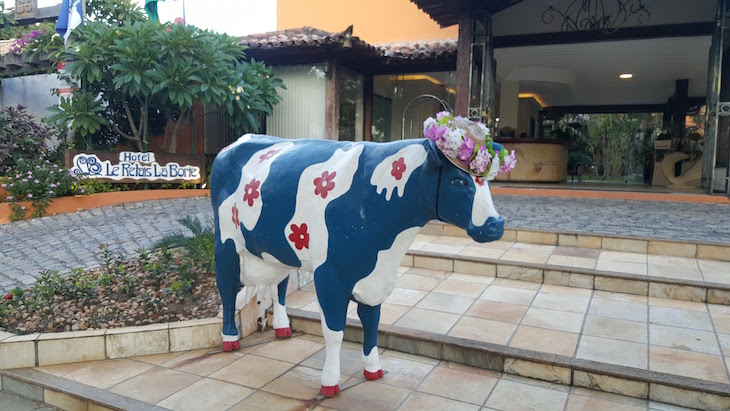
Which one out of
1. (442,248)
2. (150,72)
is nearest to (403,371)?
(442,248)

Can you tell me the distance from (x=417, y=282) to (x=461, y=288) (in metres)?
0.43

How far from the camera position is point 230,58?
30.4 ft

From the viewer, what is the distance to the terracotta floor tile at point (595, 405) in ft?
8.61

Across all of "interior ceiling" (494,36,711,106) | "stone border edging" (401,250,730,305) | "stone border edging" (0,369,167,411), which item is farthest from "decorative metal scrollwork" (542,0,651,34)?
"stone border edging" (0,369,167,411)

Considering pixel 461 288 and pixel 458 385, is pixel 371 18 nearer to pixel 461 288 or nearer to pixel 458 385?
pixel 461 288

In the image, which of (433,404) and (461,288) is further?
(461,288)

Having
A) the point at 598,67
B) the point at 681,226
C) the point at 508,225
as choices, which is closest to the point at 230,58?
the point at 508,225

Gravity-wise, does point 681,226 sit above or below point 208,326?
above

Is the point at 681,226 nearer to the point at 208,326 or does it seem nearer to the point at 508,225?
the point at 508,225

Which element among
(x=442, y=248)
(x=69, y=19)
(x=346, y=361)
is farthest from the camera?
(x=69, y=19)

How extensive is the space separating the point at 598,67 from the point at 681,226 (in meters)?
8.46

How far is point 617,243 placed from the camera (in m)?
5.43

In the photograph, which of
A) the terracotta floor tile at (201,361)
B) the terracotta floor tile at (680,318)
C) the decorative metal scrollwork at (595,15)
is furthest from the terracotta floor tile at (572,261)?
the decorative metal scrollwork at (595,15)

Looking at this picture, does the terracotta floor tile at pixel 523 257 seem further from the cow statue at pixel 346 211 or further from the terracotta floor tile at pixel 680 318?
the cow statue at pixel 346 211
